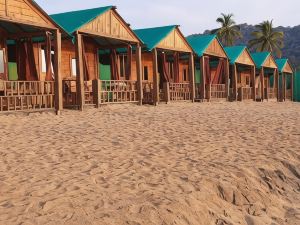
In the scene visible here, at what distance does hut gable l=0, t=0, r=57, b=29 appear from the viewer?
38.4 feet

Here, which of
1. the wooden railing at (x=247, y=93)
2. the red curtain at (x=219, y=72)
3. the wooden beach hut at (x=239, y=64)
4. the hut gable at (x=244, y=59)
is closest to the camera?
the red curtain at (x=219, y=72)

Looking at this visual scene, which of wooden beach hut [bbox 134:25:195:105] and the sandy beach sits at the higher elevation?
wooden beach hut [bbox 134:25:195:105]

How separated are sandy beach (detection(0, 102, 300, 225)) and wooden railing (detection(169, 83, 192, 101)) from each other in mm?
9346

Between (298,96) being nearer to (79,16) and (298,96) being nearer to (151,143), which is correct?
(79,16)

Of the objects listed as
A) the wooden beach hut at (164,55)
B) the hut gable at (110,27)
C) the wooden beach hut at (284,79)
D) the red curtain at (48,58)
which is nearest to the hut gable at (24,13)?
the red curtain at (48,58)

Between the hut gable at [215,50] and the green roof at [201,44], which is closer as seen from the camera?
the green roof at [201,44]

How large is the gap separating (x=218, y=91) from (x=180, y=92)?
4111 millimetres

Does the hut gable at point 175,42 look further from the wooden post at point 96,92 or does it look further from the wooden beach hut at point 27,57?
the wooden beach hut at point 27,57

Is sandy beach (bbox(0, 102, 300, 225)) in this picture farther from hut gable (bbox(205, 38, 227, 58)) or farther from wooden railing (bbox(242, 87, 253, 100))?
wooden railing (bbox(242, 87, 253, 100))

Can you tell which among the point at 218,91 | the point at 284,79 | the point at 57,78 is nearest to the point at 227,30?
the point at 284,79

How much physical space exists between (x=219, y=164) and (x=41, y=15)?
8249mm

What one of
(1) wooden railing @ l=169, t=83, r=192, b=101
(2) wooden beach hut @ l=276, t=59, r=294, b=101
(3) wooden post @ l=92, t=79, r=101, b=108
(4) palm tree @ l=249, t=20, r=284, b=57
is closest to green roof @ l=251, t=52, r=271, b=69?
(2) wooden beach hut @ l=276, t=59, r=294, b=101

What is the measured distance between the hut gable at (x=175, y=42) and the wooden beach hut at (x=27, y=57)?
18.7ft

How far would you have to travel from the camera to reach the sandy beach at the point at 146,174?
4793mm
